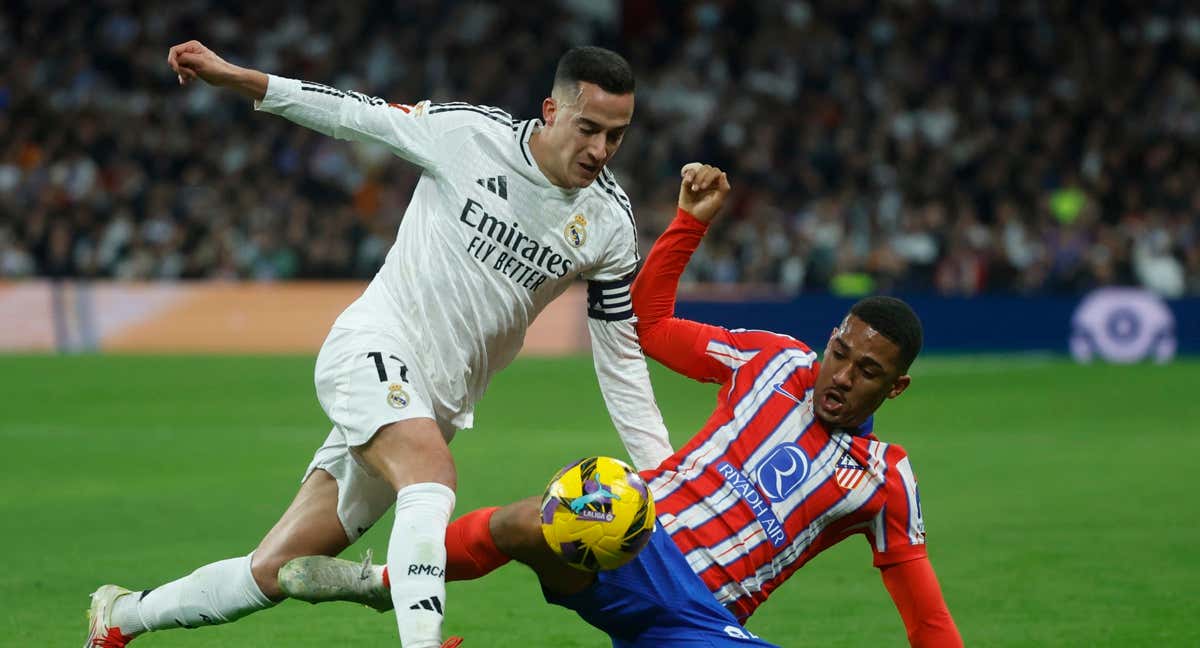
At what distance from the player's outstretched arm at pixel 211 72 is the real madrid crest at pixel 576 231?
1.13 meters

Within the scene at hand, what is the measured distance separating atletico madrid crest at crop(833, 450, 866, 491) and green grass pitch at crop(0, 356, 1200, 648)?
1.35 m

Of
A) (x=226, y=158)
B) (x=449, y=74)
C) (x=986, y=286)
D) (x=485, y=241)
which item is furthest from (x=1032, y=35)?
(x=485, y=241)

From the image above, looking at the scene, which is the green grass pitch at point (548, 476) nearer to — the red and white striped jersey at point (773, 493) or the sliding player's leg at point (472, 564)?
the sliding player's leg at point (472, 564)

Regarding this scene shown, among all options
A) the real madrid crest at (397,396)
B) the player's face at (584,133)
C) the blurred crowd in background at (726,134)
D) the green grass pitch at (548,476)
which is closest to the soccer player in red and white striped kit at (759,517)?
the real madrid crest at (397,396)

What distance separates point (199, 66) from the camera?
5406mm

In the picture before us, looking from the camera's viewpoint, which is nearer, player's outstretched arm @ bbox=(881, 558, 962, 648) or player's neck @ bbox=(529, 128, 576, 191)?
player's outstretched arm @ bbox=(881, 558, 962, 648)

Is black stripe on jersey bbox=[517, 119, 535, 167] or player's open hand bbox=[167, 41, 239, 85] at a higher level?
player's open hand bbox=[167, 41, 239, 85]

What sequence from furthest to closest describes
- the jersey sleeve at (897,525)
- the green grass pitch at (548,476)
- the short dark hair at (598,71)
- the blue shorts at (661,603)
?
the green grass pitch at (548,476) < the short dark hair at (598,71) < the jersey sleeve at (897,525) < the blue shorts at (661,603)

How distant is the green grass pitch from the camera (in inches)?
260

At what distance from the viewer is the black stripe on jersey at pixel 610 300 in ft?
18.7

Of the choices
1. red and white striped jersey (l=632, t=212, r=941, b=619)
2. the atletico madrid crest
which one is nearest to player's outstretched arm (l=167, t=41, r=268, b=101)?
red and white striped jersey (l=632, t=212, r=941, b=619)

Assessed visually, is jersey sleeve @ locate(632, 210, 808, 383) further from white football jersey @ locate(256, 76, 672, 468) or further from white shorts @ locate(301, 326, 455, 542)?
white shorts @ locate(301, 326, 455, 542)

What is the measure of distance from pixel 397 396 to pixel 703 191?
4.71 ft

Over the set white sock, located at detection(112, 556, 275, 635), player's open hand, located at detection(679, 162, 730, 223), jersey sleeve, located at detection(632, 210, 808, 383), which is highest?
player's open hand, located at detection(679, 162, 730, 223)
